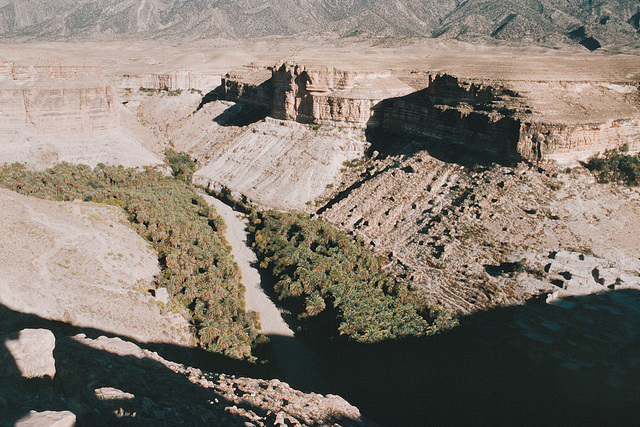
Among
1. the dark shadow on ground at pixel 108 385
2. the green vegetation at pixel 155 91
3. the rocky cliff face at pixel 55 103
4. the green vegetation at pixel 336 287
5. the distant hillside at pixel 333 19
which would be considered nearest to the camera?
the dark shadow on ground at pixel 108 385

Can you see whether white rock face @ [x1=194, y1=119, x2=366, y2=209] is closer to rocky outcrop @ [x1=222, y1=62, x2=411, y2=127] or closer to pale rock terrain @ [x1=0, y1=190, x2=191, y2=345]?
rocky outcrop @ [x1=222, y1=62, x2=411, y2=127]

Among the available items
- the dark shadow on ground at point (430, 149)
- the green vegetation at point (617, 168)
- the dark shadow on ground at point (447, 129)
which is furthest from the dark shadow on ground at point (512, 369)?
the dark shadow on ground at point (447, 129)

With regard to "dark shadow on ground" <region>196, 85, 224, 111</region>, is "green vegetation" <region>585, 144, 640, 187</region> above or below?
below

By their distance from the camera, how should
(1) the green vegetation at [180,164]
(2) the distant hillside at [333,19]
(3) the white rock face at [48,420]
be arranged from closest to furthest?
(3) the white rock face at [48,420] → (1) the green vegetation at [180,164] → (2) the distant hillside at [333,19]

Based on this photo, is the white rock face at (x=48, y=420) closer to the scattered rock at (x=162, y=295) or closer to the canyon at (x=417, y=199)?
the canyon at (x=417, y=199)

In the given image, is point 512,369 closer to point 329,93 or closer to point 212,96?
point 329,93

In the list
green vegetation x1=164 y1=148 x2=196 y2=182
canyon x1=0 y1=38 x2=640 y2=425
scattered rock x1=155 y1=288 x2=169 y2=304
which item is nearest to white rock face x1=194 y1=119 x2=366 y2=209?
canyon x1=0 y1=38 x2=640 y2=425
